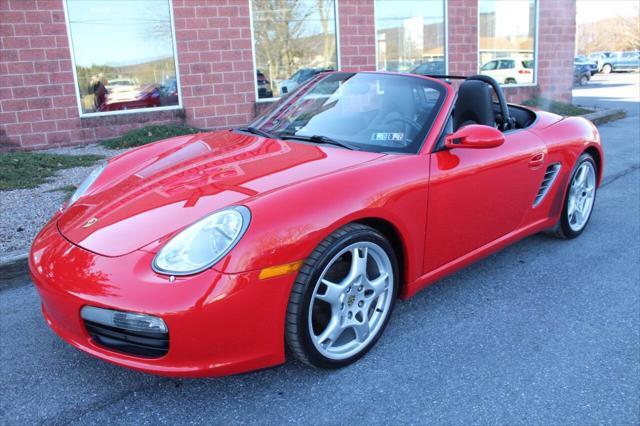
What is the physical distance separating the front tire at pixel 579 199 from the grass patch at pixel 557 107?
25.1ft

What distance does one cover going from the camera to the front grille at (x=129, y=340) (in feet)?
7.08

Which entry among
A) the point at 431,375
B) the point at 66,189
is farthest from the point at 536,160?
the point at 66,189

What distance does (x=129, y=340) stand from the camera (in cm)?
220

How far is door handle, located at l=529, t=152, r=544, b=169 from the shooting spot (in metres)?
3.60

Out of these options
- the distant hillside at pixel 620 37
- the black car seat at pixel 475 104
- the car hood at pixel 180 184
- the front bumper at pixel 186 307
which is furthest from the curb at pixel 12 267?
the distant hillside at pixel 620 37

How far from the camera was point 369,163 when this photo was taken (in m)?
2.76

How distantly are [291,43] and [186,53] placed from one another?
2.19 m

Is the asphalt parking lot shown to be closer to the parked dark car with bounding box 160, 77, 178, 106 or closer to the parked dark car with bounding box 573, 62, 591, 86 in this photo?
the parked dark car with bounding box 160, 77, 178, 106

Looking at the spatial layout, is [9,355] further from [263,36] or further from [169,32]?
[263,36]

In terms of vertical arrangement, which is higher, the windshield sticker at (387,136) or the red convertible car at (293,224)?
the windshield sticker at (387,136)

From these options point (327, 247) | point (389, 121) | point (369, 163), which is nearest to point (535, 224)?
point (389, 121)

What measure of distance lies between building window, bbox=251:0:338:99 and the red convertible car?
639cm

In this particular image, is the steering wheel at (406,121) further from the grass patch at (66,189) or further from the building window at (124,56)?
the building window at (124,56)

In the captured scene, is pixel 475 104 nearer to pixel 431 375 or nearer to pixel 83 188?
pixel 431 375
